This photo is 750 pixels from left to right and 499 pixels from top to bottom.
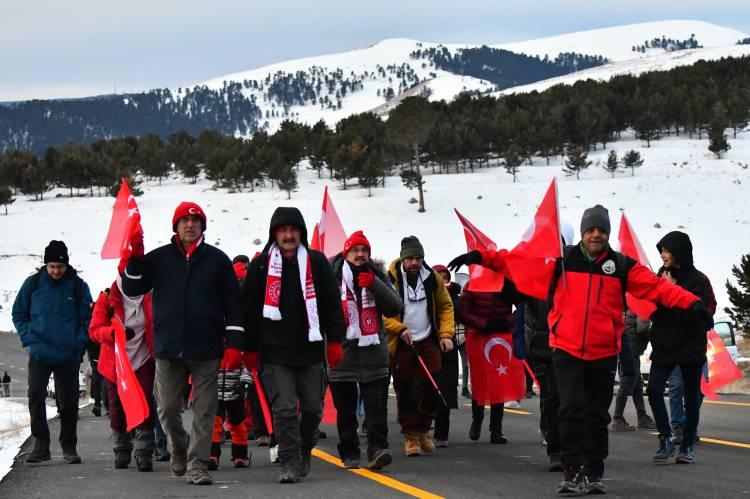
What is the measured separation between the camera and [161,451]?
11.1 m

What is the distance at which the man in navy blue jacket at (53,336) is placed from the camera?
10.6m

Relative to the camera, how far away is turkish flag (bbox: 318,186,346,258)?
41.6 feet

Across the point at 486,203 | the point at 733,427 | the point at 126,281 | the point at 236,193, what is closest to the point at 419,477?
the point at 126,281

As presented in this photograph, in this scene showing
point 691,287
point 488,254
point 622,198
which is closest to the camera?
point 488,254

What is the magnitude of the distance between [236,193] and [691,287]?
7820cm

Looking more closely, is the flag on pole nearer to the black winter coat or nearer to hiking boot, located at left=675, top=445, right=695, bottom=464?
the black winter coat

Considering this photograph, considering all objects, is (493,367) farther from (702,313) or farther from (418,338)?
(702,313)

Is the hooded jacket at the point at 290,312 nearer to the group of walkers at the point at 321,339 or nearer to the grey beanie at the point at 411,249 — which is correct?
the group of walkers at the point at 321,339

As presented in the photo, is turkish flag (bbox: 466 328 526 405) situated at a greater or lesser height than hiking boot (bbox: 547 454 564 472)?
greater

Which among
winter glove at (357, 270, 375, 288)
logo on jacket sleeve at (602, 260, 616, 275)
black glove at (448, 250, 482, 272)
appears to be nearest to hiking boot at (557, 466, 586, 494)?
logo on jacket sleeve at (602, 260, 616, 275)

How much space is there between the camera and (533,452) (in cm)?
1100

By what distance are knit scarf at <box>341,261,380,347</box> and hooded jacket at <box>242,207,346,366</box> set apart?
2.92 ft

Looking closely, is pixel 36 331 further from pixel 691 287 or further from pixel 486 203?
pixel 486 203

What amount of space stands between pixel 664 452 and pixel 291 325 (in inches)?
132
